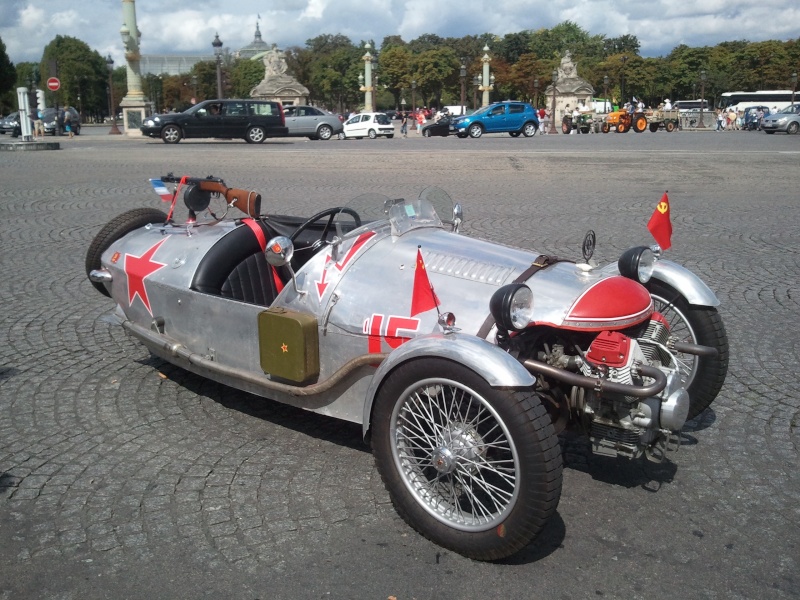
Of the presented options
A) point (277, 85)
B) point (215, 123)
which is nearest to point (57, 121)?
point (215, 123)

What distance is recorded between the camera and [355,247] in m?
3.84

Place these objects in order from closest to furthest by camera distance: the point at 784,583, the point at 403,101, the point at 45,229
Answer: the point at 784,583 → the point at 45,229 → the point at 403,101

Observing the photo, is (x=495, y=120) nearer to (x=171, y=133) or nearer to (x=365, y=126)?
(x=365, y=126)

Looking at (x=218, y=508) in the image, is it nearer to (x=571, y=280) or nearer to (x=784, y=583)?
(x=571, y=280)

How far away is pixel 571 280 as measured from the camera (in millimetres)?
3473

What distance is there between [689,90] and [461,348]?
108 metres

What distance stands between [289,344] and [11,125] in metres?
50.6

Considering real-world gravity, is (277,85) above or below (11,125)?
above

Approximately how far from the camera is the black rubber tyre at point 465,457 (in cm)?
276

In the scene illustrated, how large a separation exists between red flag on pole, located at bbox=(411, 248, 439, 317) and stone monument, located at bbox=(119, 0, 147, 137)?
42.8m

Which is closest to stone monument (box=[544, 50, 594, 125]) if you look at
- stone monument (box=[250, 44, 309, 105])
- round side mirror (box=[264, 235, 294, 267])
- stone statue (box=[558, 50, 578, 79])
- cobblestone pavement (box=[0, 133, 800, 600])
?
stone statue (box=[558, 50, 578, 79])

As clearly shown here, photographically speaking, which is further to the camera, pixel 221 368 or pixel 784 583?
pixel 221 368

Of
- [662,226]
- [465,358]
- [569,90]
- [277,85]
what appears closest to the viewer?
[465,358]

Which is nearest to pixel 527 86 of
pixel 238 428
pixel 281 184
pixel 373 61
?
pixel 373 61
